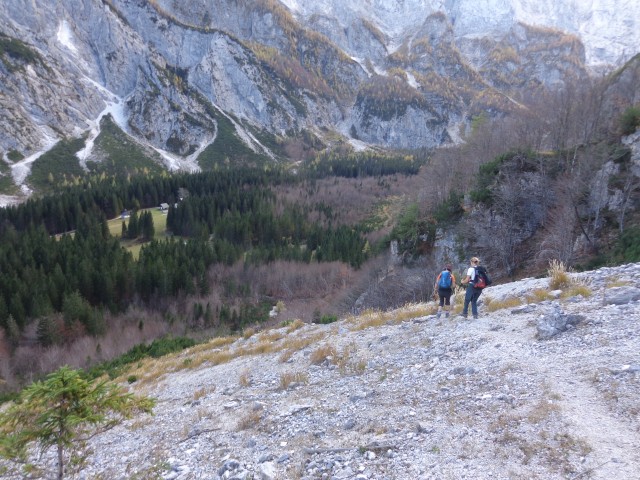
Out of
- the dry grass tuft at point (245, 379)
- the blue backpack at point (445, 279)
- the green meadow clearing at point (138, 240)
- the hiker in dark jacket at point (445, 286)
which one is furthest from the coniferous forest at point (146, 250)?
the blue backpack at point (445, 279)

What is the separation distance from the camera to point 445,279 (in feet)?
43.0

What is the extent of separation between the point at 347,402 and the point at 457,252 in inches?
1200

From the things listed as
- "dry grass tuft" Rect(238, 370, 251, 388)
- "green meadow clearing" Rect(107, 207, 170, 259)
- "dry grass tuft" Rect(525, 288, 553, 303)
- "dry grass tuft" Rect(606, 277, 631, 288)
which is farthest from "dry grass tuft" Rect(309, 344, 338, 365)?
"green meadow clearing" Rect(107, 207, 170, 259)

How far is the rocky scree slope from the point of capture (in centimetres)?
559

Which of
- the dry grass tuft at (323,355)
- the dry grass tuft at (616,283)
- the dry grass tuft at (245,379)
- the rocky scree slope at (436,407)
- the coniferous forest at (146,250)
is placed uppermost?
the dry grass tuft at (616,283)

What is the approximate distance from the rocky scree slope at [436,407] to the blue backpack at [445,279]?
1.25 metres

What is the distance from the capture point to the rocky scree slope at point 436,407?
5586 millimetres

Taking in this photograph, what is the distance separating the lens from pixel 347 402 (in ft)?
27.6

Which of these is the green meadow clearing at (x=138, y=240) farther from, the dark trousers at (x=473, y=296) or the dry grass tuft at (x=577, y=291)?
the dry grass tuft at (x=577, y=291)

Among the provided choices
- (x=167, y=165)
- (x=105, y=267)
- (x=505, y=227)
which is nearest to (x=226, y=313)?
(x=105, y=267)

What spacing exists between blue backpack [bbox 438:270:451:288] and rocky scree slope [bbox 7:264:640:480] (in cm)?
125

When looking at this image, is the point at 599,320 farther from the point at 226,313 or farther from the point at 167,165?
the point at 167,165

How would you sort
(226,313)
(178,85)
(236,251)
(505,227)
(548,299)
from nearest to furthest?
1. (548,299)
2. (505,227)
3. (226,313)
4. (236,251)
5. (178,85)

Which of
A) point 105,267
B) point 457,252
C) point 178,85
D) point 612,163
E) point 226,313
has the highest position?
point 178,85
